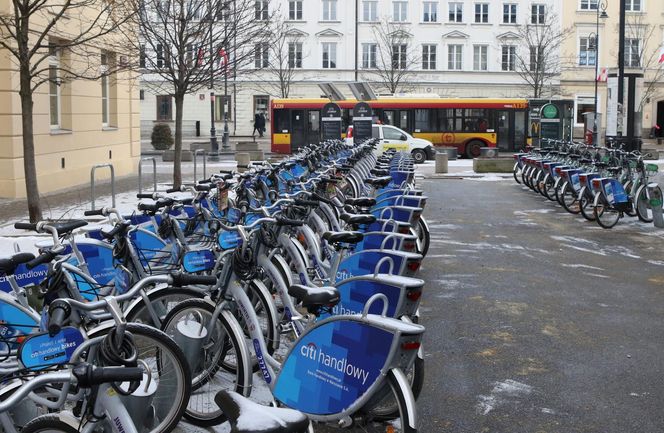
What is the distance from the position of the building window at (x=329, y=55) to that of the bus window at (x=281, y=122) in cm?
2344

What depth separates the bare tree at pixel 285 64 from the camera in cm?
5703

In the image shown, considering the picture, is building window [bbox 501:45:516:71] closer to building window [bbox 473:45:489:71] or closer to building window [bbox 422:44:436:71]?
building window [bbox 473:45:489:71]

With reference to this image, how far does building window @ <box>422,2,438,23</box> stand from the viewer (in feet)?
197

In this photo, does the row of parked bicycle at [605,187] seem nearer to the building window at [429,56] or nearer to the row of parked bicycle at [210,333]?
the row of parked bicycle at [210,333]

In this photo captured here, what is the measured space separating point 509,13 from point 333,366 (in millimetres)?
59910

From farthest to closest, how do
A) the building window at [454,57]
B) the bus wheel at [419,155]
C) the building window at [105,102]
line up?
the building window at [454,57], the bus wheel at [419,155], the building window at [105,102]

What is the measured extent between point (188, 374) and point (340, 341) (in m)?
0.72

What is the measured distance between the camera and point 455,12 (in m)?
60.2

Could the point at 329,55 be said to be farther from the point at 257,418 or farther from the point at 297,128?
the point at 257,418

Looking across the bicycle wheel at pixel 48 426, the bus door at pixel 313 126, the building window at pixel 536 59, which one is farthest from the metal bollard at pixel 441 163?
the building window at pixel 536 59

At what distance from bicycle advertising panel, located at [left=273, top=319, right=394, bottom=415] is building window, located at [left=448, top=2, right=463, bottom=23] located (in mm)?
58724

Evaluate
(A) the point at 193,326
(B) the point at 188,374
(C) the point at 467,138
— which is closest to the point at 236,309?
(A) the point at 193,326

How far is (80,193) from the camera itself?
17922 millimetres

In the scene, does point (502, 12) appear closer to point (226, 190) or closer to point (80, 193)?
point (80, 193)
